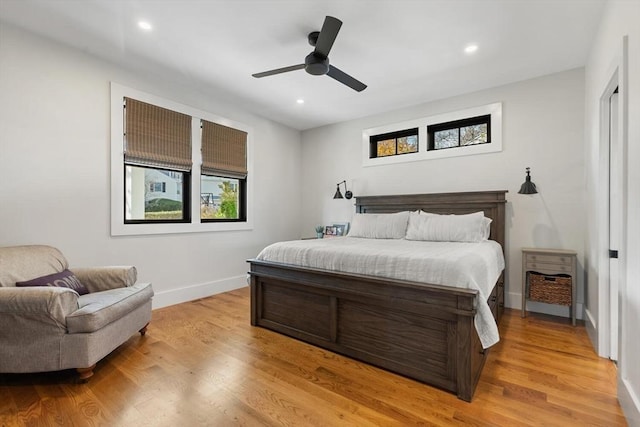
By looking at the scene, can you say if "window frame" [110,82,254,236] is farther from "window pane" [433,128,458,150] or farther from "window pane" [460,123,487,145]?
"window pane" [460,123,487,145]

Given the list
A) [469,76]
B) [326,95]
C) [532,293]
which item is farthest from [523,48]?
[532,293]

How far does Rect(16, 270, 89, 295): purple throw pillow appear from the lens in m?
2.29

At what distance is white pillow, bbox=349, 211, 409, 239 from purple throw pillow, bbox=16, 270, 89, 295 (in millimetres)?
2964

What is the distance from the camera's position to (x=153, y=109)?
362cm

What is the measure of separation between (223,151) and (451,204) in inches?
130

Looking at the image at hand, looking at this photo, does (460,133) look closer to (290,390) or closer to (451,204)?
(451,204)

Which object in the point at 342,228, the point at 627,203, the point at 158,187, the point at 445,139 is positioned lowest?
the point at 342,228

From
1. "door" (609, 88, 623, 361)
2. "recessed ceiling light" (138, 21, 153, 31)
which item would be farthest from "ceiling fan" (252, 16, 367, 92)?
"door" (609, 88, 623, 361)

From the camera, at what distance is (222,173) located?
4449 mm

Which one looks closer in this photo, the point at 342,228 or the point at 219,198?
the point at 219,198

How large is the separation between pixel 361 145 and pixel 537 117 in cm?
242

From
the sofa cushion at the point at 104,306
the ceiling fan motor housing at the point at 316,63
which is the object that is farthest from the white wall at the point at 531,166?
the sofa cushion at the point at 104,306

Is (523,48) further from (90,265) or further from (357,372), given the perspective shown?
(90,265)

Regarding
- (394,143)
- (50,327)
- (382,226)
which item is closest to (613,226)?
(382,226)
